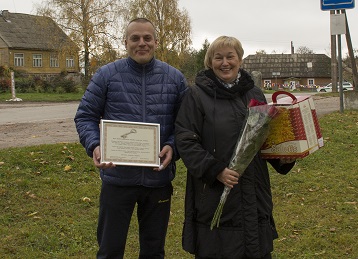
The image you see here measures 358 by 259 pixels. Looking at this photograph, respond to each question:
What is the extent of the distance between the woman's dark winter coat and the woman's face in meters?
0.07

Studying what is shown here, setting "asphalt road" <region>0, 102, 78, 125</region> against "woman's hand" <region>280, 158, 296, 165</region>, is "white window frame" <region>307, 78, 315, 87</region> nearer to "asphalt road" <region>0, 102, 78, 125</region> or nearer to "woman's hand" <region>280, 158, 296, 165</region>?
"asphalt road" <region>0, 102, 78, 125</region>

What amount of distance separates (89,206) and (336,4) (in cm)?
861

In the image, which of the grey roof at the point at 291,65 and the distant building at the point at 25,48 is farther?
the grey roof at the point at 291,65

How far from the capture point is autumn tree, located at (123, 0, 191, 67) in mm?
45562

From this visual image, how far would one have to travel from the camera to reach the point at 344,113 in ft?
42.3

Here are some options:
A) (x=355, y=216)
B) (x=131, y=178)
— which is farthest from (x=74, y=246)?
(x=355, y=216)

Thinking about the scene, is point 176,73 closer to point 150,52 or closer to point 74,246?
point 150,52

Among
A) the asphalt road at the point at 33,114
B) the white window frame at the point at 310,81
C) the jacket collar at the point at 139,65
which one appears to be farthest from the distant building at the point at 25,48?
the jacket collar at the point at 139,65

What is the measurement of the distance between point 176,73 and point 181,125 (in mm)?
633

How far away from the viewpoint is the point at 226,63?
3346mm

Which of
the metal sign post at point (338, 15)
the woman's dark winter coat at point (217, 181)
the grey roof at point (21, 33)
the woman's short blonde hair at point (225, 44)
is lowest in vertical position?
the woman's dark winter coat at point (217, 181)

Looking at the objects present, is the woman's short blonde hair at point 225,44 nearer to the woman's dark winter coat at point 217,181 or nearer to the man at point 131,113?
the woman's dark winter coat at point 217,181

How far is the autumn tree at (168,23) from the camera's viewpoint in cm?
4556

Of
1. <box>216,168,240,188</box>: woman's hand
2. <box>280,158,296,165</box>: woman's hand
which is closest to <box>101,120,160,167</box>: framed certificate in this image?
<box>216,168,240,188</box>: woman's hand
